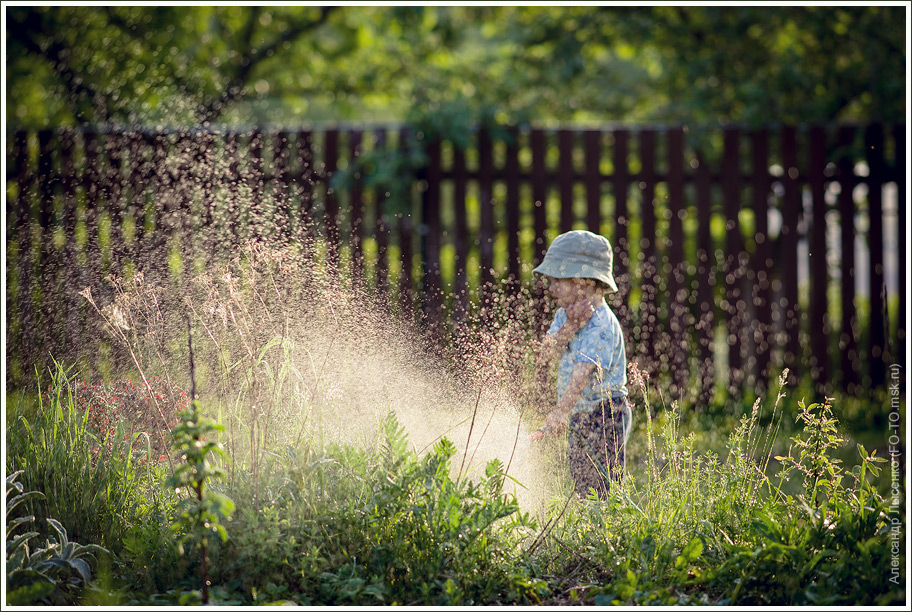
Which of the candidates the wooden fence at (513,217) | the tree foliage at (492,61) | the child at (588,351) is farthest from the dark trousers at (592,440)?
the tree foliage at (492,61)

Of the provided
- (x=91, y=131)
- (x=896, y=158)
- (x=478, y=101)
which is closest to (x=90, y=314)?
(x=91, y=131)

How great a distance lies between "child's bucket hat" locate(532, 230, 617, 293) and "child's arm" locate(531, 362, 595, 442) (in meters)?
0.39

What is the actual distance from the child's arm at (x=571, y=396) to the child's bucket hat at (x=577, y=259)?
386 mm

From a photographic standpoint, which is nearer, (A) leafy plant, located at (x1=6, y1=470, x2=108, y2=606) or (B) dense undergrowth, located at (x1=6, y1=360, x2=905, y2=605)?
(A) leafy plant, located at (x1=6, y1=470, x2=108, y2=606)

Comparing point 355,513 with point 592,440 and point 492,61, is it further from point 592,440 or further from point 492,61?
point 492,61

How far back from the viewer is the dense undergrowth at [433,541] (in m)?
2.36

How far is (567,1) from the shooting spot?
7.66m

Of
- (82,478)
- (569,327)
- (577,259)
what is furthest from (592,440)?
(82,478)

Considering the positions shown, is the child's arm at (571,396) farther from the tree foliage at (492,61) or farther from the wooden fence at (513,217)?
the tree foliage at (492,61)

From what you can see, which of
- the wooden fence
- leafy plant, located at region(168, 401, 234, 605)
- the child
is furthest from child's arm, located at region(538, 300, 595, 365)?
the wooden fence

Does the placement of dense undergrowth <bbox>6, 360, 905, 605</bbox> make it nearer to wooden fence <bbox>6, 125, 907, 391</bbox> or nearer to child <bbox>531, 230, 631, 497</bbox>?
child <bbox>531, 230, 631, 497</bbox>

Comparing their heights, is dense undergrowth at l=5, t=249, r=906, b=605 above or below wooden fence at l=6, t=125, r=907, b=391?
below

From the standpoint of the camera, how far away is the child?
3.14 metres

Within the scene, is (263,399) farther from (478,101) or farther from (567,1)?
(567,1)
